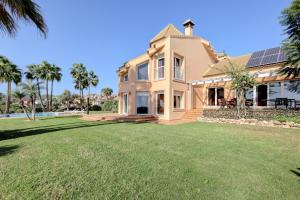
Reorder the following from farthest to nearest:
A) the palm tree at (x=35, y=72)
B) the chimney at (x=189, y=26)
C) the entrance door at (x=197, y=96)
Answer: the palm tree at (x=35, y=72) → the chimney at (x=189, y=26) → the entrance door at (x=197, y=96)

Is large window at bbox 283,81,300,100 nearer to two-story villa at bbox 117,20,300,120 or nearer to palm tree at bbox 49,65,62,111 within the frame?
two-story villa at bbox 117,20,300,120

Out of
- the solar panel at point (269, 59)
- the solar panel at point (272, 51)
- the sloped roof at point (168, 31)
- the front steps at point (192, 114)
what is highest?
the sloped roof at point (168, 31)

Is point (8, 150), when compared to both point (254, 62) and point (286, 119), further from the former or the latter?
point (254, 62)

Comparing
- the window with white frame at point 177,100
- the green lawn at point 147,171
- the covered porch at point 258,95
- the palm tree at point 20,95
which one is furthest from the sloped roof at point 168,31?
the green lawn at point 147,171

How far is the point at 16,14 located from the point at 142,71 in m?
16.2

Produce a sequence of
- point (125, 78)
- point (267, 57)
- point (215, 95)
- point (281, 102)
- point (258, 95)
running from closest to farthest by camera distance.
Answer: point (281, 102) < point (258, 95) < point (267, 57) < point (215, 95) < point (125, 78)

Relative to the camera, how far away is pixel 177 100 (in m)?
20.9

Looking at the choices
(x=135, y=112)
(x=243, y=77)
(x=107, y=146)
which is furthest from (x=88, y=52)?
(x=107, y=146)

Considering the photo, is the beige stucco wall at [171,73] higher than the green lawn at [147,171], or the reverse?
the beige stucco wall at [171,73]

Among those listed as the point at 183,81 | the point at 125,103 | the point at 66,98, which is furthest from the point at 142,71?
the point at 66,98

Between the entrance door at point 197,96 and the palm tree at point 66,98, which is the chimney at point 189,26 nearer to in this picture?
the entrance door at point 197,96

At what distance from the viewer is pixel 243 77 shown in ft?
52.7

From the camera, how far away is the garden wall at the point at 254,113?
14.3 meters

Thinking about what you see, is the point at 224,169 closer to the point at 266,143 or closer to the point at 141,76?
the point at 266,143
